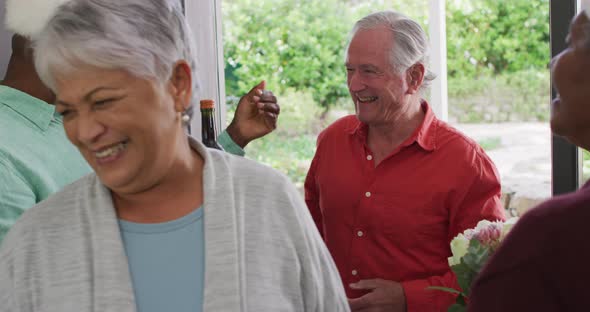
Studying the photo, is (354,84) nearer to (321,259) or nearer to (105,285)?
(321,259)

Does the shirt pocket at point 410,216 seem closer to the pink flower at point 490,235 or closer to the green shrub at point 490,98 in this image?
the pink flower at point 490,235

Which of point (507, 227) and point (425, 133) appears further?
point (425, 133)

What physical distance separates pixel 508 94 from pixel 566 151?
105 cm

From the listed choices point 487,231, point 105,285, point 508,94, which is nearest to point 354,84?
point 487,231

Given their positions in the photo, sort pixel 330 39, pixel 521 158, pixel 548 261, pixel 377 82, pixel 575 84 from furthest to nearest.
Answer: pixel 330 39
pixel 521 158
pixel 377 82
pixel 575 84
pixel 548 261

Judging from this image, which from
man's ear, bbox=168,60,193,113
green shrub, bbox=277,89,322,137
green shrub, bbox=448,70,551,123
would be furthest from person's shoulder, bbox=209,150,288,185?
green shrub, bbox=277,89,322,137

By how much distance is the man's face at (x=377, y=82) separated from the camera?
203 centimetres

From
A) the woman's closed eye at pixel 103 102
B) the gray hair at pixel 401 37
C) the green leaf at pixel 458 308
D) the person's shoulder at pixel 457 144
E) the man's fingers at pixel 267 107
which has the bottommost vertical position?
the green leaf at pixel 458 308

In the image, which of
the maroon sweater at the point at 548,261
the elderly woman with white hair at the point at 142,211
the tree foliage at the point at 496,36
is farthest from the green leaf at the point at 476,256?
the tree foliage at the point at 496,36

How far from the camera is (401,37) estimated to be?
2049 mm

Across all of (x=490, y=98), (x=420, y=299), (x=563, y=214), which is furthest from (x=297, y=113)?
(x=563, y=214)

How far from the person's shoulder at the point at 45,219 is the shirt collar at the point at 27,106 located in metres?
0.46

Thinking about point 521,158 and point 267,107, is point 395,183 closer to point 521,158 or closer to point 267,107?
point 267,107

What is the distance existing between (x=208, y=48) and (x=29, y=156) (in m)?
1.30
